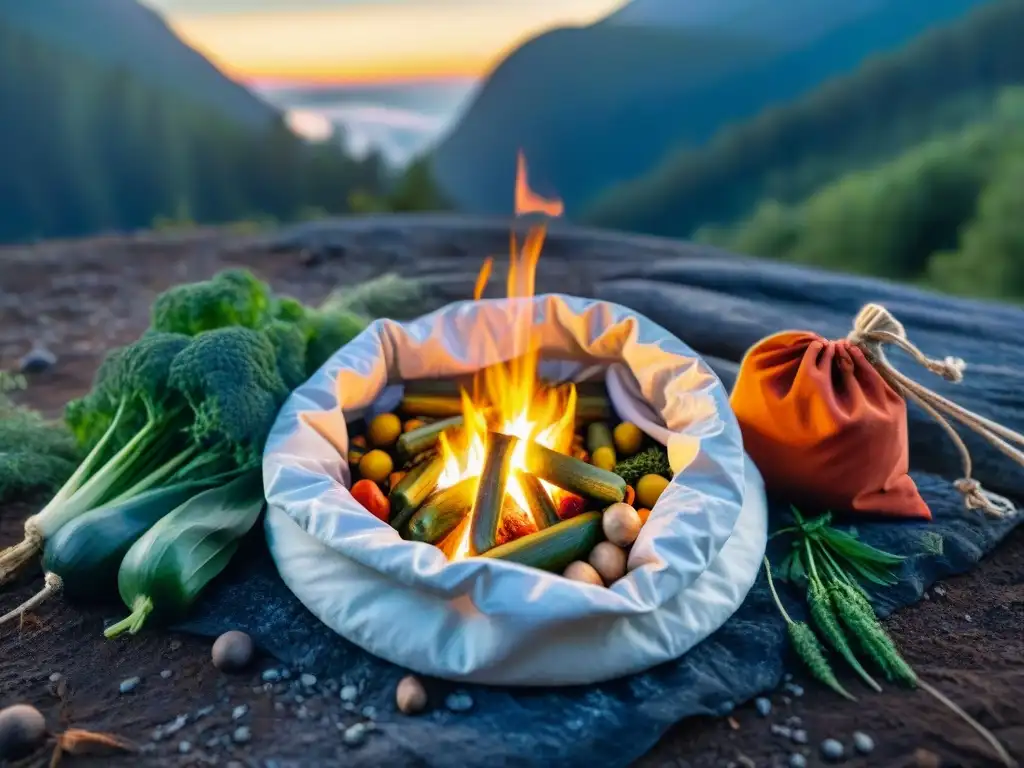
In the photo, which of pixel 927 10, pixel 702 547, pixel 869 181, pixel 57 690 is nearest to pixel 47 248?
pixel 57 690

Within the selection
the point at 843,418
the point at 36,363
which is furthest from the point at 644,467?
the point at 36,363

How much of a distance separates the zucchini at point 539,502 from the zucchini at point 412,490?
0.82 feet

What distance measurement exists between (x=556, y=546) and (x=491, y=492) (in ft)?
0.80

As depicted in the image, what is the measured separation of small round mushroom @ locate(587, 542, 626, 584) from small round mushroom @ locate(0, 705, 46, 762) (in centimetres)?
126

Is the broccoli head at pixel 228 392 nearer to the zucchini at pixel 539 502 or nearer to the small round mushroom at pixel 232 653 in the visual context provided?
the small round mushroom at pixel 232 653

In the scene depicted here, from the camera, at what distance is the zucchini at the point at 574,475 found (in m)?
2.20

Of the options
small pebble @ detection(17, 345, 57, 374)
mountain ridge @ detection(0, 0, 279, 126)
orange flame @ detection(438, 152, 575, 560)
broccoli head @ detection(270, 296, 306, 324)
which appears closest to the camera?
orange flame @ detection(438, 152, 575, 560)

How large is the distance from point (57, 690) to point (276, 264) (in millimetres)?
3863

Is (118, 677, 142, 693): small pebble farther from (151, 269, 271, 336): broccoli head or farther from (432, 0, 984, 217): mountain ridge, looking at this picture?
(432, 0, 984, 217): mountain ridge

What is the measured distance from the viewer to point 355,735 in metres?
1.69

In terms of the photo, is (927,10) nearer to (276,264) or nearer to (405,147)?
(405,147)

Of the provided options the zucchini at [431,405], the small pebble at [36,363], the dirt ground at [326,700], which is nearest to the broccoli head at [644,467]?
the zucchini at [431,405]

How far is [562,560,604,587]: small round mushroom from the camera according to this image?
195 centimetres

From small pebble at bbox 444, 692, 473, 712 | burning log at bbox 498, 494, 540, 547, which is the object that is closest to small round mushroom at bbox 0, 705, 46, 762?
small pebble at bbox 444, 692, 473, 712
